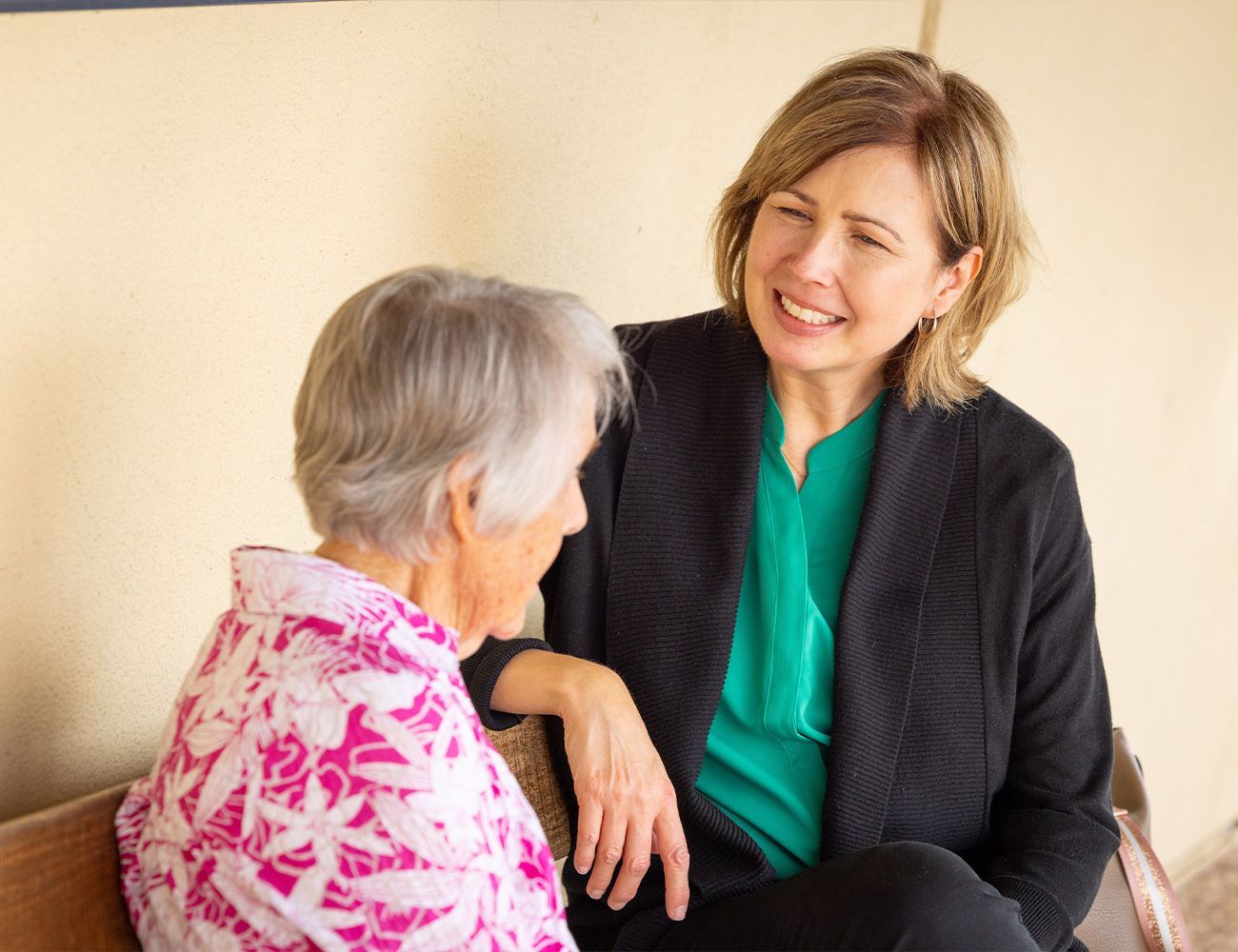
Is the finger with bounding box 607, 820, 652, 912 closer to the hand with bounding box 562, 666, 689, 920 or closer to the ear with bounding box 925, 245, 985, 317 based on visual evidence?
the hand with bounding box 562, 666, 689, 920

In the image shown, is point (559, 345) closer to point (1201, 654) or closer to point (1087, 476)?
point (1087, 476)

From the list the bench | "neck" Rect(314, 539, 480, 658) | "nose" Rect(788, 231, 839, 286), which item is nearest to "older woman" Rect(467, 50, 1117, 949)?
"nose" Rect(788, 231, 839, 286)

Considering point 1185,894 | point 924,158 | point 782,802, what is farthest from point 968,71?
point 1185,894

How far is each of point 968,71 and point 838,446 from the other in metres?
1.09

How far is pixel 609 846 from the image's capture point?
5.08 ft

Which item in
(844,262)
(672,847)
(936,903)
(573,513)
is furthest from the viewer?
(844,262)

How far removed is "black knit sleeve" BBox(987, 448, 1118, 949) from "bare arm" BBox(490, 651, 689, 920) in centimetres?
49

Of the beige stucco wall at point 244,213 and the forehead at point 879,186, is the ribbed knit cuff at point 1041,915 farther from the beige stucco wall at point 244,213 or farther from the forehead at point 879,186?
the beige stucco wall at point 244,213

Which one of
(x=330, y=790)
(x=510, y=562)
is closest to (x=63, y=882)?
(x=330, y=790)

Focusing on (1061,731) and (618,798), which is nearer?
(618,798)

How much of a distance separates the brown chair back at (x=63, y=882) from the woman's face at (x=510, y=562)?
1.35ft

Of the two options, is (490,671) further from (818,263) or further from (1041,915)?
(1041,915)

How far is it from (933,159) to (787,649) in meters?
0.67

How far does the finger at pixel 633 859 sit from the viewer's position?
5.07 feet
